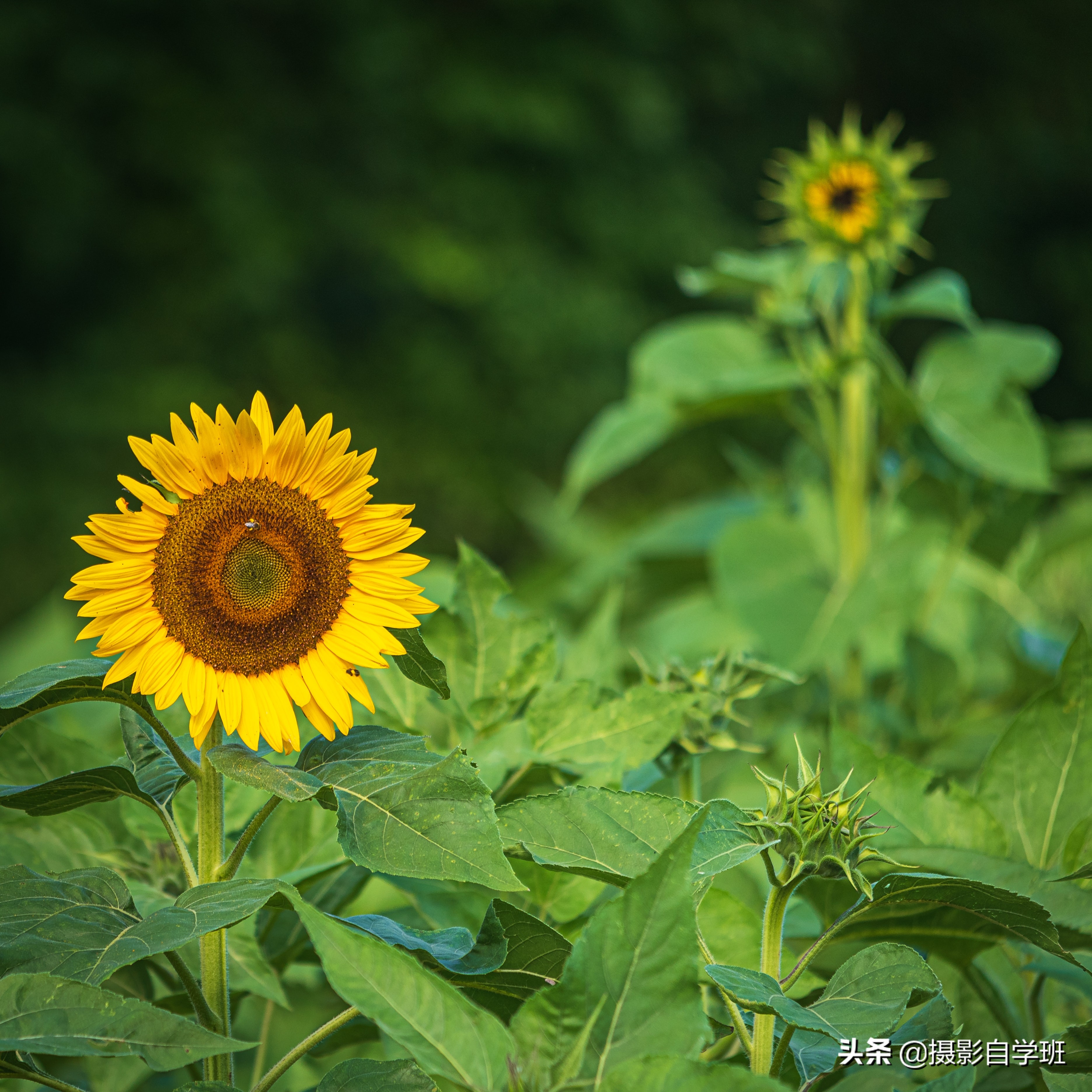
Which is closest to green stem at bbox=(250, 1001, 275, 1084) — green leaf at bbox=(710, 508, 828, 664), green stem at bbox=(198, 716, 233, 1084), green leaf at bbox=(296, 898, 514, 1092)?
green stem at bbox=(198, 716, 233, 1084)

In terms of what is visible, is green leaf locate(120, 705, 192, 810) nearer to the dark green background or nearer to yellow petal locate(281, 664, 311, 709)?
yellow petal locate(281, 664, 311, 709)

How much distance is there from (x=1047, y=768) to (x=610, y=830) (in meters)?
0.26

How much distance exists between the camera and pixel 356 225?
385cm

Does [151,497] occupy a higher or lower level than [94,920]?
higher

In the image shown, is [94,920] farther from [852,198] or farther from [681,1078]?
[852,198]

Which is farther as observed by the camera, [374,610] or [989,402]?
[989,402]

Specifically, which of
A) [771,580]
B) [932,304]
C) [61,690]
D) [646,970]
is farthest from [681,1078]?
[932,304]

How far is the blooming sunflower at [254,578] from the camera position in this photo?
421 millimetres

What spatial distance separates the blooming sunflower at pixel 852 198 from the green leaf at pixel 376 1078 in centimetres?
95

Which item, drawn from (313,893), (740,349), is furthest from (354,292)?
(313,893)

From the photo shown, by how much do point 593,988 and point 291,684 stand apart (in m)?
0.16

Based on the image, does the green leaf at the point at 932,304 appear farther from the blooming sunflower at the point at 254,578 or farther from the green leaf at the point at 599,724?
the blooming sunflower at the point at 254,578

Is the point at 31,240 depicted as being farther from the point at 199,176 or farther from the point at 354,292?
the point at 354,292

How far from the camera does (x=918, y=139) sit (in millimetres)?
4902
